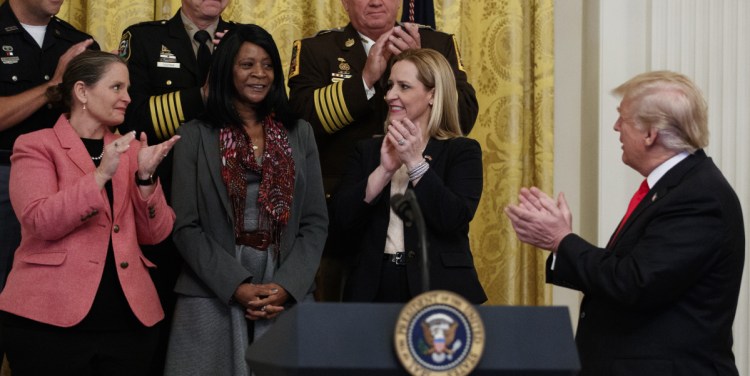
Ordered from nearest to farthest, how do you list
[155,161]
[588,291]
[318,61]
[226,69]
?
[588,291], [155,161], [226,69], [318,61]

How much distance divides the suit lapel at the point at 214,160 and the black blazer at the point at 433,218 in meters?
0.38

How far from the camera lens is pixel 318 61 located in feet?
14.0

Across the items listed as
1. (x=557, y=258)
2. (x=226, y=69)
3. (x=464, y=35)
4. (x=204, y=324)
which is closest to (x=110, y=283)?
(x=204, y=324)

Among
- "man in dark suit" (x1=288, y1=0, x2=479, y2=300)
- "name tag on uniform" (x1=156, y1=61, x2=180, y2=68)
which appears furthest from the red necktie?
"name tag on uniform" (x1=156, y1=61, x2=180, y2=68)

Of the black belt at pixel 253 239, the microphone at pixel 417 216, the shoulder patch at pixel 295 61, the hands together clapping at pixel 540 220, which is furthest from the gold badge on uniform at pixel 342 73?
the microphone at pixel 417 216

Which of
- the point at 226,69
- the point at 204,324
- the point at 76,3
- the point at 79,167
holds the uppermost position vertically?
the point at 76,3

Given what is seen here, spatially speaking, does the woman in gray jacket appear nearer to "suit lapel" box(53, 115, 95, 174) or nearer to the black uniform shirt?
"suit lapel" box(53, 115, 95, 174)

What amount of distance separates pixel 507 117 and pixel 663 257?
228cm

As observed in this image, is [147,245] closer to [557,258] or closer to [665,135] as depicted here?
[557,258]

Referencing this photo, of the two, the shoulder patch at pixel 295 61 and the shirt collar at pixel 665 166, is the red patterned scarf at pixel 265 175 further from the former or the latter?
the shirt collar at pixel 665 166

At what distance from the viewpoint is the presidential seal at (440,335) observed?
1936 mm

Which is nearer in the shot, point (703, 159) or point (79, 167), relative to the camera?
point (703, 159)

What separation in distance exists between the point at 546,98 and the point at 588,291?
7.16ft

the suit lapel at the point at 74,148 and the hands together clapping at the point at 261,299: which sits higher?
the suit lapel at the point at 74,148
